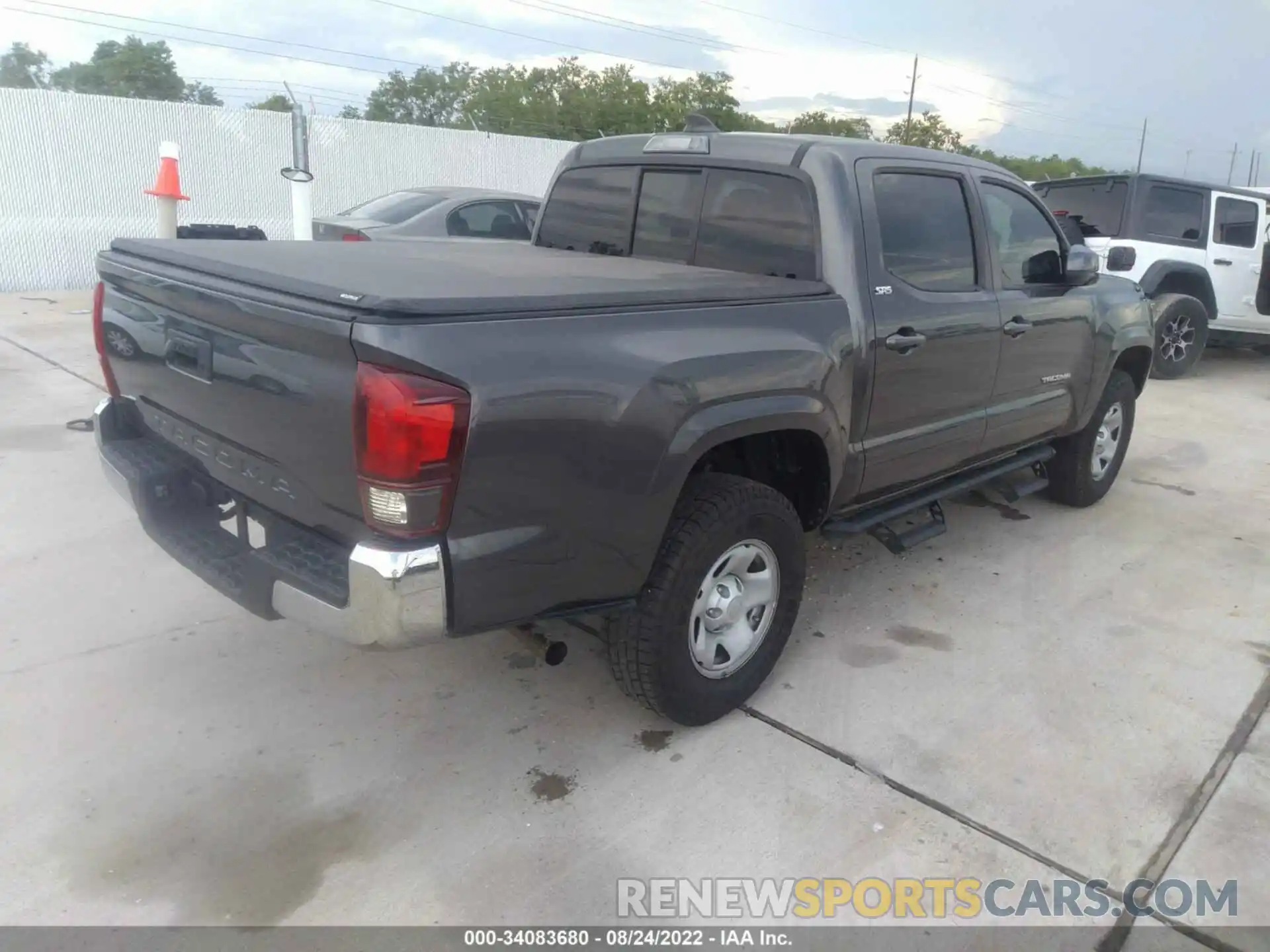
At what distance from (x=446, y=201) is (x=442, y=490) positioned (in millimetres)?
7817

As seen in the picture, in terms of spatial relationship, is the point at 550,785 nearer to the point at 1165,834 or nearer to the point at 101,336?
the point at 1165,834

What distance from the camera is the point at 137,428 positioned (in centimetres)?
335

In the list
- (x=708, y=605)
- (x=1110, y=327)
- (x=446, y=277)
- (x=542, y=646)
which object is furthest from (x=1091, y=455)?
(x=446, y=277)

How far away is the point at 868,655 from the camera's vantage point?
383 centimetres

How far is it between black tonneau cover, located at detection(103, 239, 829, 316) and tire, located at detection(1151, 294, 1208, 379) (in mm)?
7838

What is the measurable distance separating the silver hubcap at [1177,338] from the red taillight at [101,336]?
378 inches

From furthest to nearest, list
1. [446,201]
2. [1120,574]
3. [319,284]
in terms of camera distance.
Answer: [446,201]
[1120,574]
[319,284]

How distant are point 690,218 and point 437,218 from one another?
19.6ft

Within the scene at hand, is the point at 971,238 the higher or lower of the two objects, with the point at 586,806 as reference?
higher

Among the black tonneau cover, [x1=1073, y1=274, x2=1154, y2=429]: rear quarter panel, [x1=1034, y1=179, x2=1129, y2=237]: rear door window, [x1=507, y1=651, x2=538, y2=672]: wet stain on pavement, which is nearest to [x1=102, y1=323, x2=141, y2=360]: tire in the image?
the black tonneau cover

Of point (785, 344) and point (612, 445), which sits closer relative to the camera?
point (612, 445)

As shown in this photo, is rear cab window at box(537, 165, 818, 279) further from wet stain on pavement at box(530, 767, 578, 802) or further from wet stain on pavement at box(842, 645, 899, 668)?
wet stain on pavement at box(530, 767, 578, 802)

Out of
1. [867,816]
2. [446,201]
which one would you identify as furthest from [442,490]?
[446,201]

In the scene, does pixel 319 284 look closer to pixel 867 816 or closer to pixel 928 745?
pixel 867 816
